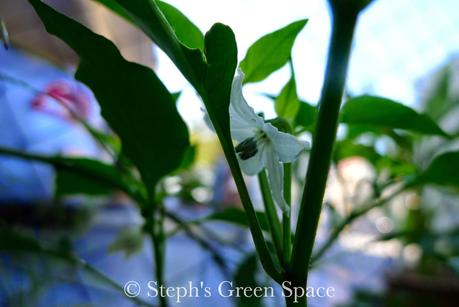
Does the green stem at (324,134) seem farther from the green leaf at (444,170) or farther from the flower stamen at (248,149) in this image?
the green leaf at (444,170)

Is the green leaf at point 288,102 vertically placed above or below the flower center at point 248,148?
above

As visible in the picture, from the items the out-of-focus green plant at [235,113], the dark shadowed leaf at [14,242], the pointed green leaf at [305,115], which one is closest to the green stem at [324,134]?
the out-of-focus green plant at [235,113]

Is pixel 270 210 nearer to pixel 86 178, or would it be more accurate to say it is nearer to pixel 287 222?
pixel 287 222

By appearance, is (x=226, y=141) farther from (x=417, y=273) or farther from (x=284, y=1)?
(x=417, y=273)

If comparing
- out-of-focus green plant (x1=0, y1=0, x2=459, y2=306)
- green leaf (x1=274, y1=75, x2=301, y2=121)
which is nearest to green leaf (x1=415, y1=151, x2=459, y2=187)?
out-of-focus green plant (x1=0, y1=0, x2=459, y2=306)

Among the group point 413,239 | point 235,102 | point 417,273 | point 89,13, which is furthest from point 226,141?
point 89,13
